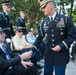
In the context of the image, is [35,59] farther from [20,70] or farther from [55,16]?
[55,16]

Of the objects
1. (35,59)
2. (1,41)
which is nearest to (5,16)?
(35,59)

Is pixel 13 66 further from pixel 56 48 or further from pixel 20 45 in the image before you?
pixel 20 45

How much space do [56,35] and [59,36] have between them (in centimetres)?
5

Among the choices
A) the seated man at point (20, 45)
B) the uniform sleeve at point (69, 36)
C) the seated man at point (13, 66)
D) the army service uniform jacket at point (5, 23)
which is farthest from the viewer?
the army service uniform jacket at point (5, 23)

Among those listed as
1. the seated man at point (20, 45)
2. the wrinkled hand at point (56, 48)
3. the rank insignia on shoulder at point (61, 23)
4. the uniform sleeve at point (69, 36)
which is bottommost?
the seated man at point (20, 45)

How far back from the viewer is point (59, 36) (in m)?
3.23

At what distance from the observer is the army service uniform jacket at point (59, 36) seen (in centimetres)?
317

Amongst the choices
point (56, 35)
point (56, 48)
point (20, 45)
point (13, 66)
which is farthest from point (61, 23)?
point (20, 45)

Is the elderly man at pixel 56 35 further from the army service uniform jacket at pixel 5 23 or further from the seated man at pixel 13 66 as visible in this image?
the army service uniform jacket at pixel 5 23

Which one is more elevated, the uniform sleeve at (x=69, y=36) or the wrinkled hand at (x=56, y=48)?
the uniform sleeve at (x=69, y=36)

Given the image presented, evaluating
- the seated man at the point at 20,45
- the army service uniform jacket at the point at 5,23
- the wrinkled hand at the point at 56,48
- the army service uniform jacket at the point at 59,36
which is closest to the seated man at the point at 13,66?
the army service uniform jacket at the point at 59,36

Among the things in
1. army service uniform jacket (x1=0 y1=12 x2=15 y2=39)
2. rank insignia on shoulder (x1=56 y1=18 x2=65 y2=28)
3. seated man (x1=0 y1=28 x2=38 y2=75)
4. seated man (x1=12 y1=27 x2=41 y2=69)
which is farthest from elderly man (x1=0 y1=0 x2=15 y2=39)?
rank insignia on shoulder (x1=56 y1=18 x2=65 y2=28)

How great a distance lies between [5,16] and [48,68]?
2868 mm

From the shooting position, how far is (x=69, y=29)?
3.16 metres
